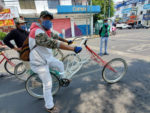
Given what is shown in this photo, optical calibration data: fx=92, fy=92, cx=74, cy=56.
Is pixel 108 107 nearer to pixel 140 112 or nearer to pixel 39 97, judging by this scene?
pixel 140 112

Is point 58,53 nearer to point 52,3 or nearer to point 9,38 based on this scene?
point 9,38

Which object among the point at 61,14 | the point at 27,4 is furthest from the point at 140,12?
the point at 27,4

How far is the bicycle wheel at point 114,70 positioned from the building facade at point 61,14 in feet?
37.5

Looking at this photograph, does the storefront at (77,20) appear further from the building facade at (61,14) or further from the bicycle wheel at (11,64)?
the bicycle wheel at (11,64)

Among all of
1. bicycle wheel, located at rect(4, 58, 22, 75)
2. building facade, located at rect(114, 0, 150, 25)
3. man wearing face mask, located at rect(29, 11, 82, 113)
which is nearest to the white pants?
man wearing face mask, located at rect(29, 11, 82, 113)

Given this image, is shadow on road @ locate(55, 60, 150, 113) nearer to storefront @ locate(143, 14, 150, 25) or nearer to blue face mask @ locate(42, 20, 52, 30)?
blue face mask @ locate(42, 20, 52, 30)

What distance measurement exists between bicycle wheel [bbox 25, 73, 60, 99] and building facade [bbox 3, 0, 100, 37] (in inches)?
456

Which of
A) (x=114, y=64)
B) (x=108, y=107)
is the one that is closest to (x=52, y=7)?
(x=114, y=64)

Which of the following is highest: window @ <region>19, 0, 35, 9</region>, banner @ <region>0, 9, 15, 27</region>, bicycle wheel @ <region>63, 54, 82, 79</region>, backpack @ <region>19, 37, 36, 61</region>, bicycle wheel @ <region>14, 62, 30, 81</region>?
window @ <region>19, 0, 35, 9</region>

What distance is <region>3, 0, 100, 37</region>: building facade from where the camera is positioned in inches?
452

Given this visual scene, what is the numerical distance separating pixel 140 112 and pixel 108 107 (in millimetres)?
602

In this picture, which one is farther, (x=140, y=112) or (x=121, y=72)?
(x=121, y=72)

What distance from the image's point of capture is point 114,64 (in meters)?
2.70

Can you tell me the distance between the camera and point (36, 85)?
238 centimetres
